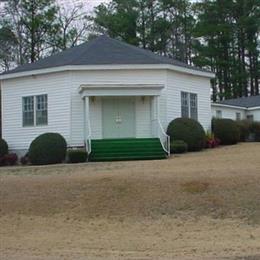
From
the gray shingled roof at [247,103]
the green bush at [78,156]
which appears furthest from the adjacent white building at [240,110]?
the green bush at [78,156]

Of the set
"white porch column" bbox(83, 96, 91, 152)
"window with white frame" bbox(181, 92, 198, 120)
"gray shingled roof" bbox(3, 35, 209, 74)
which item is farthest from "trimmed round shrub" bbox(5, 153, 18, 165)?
"window with white frame" bbox(181, 92, 198, 120)

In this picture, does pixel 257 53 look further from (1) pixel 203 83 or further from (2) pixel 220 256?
(2) pixel 220 256

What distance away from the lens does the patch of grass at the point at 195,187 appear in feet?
60.4

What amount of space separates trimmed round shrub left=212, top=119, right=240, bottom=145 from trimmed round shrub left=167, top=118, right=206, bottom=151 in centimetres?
314

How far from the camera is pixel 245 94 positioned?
67.6 metres

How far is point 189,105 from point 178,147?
4.24m

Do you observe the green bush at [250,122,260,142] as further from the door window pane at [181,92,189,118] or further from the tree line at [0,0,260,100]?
the tree line at [0,0,260,100]

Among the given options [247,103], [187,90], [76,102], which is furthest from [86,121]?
[247,103]

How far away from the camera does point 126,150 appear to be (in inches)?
1140

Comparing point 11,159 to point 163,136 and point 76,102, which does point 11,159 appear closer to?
point 76,102

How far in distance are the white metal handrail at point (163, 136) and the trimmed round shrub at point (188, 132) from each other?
534 mm

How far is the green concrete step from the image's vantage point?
28.5m

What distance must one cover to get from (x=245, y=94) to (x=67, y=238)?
55223 mm

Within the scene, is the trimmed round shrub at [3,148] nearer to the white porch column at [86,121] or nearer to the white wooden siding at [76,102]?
the white wooden siding at [76,102]
